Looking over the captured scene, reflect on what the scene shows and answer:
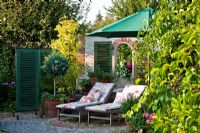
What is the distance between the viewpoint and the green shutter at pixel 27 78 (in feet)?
39.0

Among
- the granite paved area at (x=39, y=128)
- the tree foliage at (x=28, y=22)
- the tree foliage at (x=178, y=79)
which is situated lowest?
the granite paved area at (x=39, y=128)

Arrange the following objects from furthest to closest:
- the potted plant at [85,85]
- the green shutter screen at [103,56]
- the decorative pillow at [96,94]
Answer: the green shutter screen at [103,56]
the potted plant at [85,85]
the decorative pillow at [96,94]

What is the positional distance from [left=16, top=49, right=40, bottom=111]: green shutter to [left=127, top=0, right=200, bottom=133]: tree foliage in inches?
385

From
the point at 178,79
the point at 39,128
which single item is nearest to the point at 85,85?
the point at 39,128

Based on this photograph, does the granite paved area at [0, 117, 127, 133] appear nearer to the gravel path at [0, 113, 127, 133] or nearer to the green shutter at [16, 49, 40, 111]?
the gravel path at [0, 113, 127, 133]

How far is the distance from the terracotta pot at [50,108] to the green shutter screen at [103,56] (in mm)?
3315

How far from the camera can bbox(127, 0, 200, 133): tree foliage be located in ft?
Result: 6.18

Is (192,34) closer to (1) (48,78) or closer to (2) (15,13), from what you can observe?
(1) (48,78)

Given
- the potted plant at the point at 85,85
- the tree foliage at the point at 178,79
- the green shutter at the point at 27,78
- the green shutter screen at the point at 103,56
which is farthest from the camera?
the green shutter screen at the point at 103,56

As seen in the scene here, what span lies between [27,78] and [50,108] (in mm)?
1365

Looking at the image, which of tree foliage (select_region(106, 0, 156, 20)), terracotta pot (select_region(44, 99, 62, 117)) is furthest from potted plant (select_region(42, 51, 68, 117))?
tree foliage (select_region(106, 0, 156, 20))

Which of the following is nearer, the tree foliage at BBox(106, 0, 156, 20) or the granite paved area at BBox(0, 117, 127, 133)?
the granite paved area at BBox(0, 117, 127, 133)

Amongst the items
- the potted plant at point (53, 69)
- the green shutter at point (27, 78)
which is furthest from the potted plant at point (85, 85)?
the potted plant at point (53, 69)

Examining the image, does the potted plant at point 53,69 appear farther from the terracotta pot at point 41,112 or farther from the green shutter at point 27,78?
the green shutter at point 27,78
